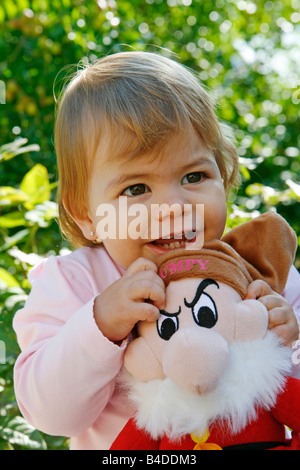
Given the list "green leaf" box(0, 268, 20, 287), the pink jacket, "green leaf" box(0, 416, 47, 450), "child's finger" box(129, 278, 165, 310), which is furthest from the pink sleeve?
"green leaf" box(0, 268, 20, 287)

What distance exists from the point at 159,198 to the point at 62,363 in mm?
392

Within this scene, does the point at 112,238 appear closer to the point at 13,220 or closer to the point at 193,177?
the point at 193,177

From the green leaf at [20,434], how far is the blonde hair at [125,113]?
2.11 feet

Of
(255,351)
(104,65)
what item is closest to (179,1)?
(104,65)

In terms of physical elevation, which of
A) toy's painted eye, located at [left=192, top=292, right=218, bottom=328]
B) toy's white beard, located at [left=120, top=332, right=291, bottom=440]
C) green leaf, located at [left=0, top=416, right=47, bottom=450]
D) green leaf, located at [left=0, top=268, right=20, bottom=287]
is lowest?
green leaf, located at [left=0, top=416, right=47, bottom=450]

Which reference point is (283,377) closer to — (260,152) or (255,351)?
(255,351)

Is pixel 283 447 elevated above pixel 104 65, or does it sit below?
below

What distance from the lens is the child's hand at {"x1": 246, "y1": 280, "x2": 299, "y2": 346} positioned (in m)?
1.02

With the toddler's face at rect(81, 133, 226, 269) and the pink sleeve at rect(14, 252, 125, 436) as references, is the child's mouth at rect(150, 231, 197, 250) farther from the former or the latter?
the pink sleeve at rect(14, 252, 125, 436)

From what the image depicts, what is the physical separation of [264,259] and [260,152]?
5.90ft

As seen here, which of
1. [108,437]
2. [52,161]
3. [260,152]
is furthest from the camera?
[260,152]

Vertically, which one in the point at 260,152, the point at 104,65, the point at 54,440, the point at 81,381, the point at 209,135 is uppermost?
the point at 104,65

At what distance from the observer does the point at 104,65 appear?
4.54 feet

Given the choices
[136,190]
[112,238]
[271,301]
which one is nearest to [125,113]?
[136,190]
